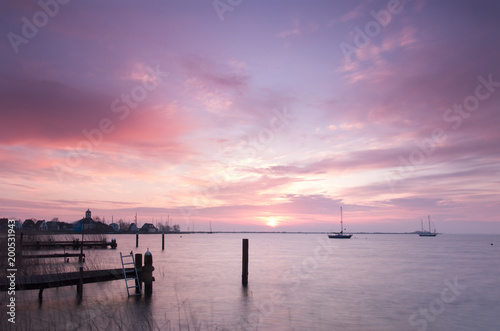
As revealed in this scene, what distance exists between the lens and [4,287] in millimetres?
18656

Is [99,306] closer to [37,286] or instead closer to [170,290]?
[37,286]

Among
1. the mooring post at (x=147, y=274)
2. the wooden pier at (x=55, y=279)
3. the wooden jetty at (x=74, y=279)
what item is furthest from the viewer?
the mooring post at (x=147, y=274)

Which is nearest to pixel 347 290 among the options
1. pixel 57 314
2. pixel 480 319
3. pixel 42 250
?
pixel 480 319

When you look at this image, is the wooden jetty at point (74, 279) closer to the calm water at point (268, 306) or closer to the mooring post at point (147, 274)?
the mooring post at point (147, 274)

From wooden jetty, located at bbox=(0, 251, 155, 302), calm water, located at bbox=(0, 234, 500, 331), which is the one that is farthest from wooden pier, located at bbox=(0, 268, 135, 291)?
calm water, located at bbox=(0, 234, 500, 331)

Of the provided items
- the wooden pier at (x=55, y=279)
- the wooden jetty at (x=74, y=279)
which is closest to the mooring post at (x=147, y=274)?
the wooden jetty at (x=74, y=279)

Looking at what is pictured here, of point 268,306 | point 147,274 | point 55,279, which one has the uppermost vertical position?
point 55,279

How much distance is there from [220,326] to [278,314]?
5104 millimetres

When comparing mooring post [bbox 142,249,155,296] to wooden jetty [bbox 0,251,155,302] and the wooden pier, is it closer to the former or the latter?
wooden jetty [bbox 0,251,155,302]

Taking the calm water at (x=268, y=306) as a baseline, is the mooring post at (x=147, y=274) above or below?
above

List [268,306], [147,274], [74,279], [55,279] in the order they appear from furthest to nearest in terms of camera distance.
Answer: [268,306]
[147,274]
[74,279]
[55,279]

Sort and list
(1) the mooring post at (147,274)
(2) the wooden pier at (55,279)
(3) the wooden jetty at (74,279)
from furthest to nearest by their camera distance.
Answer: (1) the mooring post at (147,274) < (3) the wooden jetty at (74,279) < (2) the wooden pier at (55,279)

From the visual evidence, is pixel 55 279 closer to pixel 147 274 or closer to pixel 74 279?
pixel 74 279

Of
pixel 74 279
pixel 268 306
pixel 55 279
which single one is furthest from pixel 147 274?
pixel 268 306
